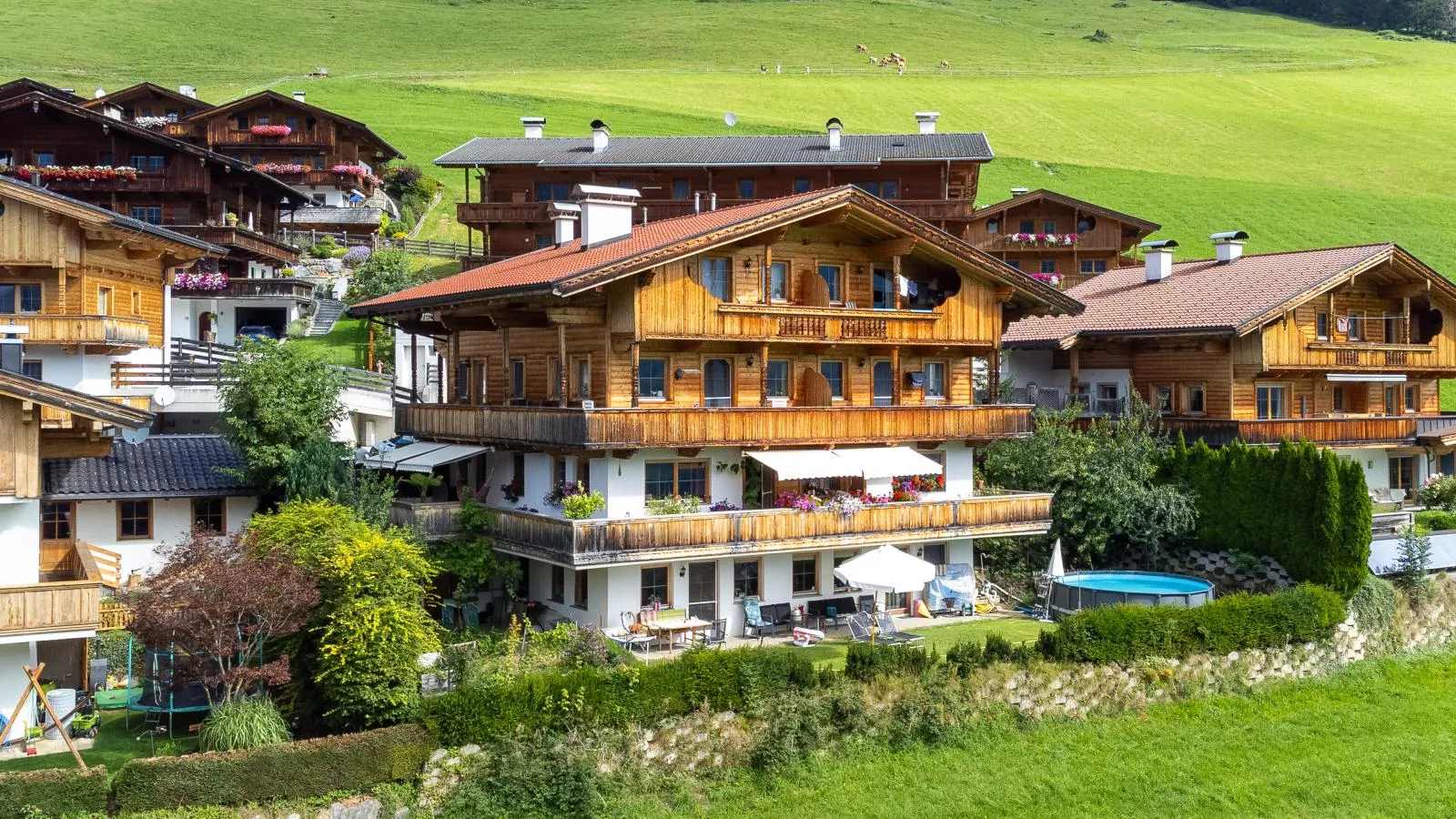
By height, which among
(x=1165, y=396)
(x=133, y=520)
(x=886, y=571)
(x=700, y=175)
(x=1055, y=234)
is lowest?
(x=886, y=571)

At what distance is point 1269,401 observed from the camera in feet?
133

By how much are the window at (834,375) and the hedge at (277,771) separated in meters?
13.9

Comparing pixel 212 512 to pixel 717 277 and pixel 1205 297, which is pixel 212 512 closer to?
pixel 717 277

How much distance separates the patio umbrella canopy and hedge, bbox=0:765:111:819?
44.5 feet

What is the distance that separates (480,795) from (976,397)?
2232 centimetres

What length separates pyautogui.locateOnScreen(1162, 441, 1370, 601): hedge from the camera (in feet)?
102

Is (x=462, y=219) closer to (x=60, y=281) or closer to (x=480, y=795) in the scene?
(x=60, y=281)

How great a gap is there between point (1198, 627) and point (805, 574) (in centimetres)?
777

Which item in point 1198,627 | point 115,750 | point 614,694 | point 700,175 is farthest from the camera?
point 700,175

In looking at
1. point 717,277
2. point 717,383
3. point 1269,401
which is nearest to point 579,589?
point 717,383

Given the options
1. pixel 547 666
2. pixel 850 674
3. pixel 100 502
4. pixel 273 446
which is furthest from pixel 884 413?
pixel 100 502

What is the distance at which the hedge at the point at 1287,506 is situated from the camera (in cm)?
3103

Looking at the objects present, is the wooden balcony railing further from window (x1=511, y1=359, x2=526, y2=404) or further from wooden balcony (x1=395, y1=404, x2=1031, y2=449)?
window (x1=511, y1=359, x2=526, y2=404)

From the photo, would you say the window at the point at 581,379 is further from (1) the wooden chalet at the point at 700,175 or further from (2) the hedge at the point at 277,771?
(1) the wooden chalet at the point at 700,175
